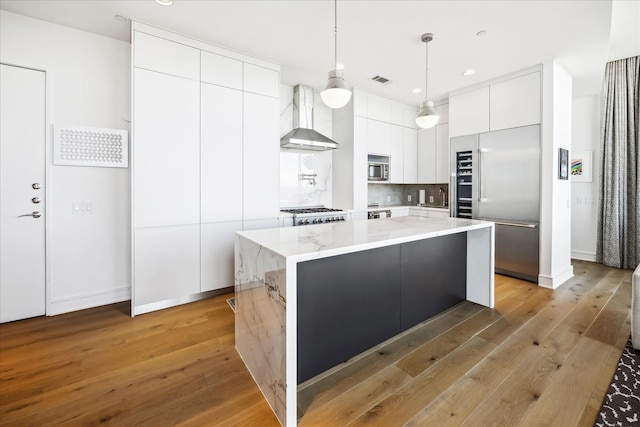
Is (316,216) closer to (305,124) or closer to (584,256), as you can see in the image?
(305,124)

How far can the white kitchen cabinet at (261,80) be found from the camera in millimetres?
3488

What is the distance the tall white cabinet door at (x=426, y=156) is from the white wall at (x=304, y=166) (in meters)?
1.86

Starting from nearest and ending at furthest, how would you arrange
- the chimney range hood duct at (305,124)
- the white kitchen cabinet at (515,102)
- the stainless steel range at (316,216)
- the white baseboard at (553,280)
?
the white baseboard at (553,280), the white kitchen cabinet at (515,102), the stainless steel range at (316,216), the chimney range hood duct at (305,124)

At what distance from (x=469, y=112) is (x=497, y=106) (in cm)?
40

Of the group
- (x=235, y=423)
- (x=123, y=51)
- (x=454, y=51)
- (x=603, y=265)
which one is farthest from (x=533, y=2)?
(x=603, y=265)

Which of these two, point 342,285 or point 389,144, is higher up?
point 389,144

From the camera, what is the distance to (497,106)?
160 inches

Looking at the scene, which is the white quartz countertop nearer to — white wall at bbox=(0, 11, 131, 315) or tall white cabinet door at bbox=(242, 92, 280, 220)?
tall white cabinet door at bbox=(242, 92, 280, 220)

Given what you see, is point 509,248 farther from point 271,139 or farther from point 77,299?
point 77,299

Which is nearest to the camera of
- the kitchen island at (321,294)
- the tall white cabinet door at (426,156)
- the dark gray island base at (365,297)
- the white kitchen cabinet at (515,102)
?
the kitchen island at (321,294)

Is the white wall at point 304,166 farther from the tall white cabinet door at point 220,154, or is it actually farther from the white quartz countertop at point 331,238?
the white quartz countertop at point 331,238

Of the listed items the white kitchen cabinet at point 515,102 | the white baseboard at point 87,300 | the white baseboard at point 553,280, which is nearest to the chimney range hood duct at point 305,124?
the white kitchen cabinet at point 515,102

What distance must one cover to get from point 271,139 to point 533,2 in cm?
289

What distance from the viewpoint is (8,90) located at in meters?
2.66
